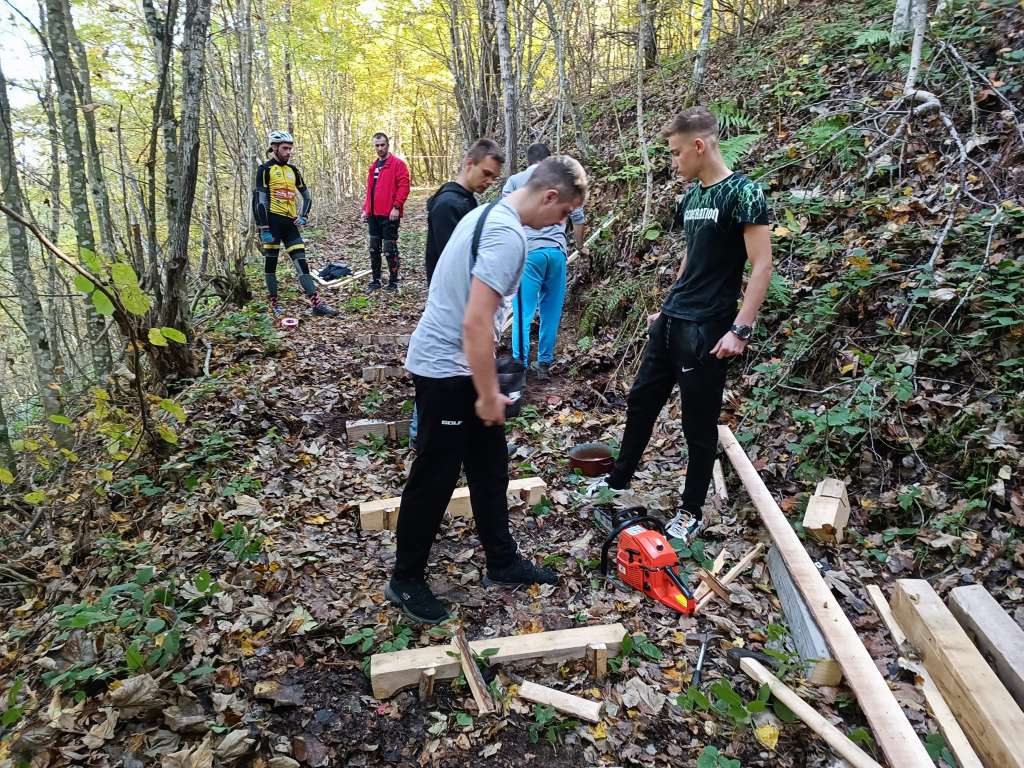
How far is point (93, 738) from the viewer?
2.23 m

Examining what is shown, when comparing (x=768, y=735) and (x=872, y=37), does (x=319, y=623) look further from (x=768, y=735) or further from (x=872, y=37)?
(x=872, y=37)

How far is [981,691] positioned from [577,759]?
171 centimetres

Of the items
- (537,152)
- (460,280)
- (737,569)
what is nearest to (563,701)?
(737,569)

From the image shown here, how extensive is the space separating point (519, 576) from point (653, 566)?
790 mm

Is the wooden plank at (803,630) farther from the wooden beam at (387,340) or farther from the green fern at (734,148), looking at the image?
the wooden beam at (387,340)

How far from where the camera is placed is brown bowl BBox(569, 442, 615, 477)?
14.6 feet

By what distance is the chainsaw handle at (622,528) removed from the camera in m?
3.09

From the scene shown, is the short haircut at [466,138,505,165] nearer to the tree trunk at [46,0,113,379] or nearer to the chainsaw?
the chainsaw

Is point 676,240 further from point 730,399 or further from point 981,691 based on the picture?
point 981,691

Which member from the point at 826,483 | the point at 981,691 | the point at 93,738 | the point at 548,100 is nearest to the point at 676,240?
the point at 826,483

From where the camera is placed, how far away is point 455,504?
402cm

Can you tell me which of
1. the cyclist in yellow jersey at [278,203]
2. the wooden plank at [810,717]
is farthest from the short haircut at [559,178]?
the cyclist in yellow jersey at [278,203]

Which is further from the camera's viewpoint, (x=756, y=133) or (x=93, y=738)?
(x=756, y=133)

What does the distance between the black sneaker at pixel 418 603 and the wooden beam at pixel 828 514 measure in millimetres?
2285
